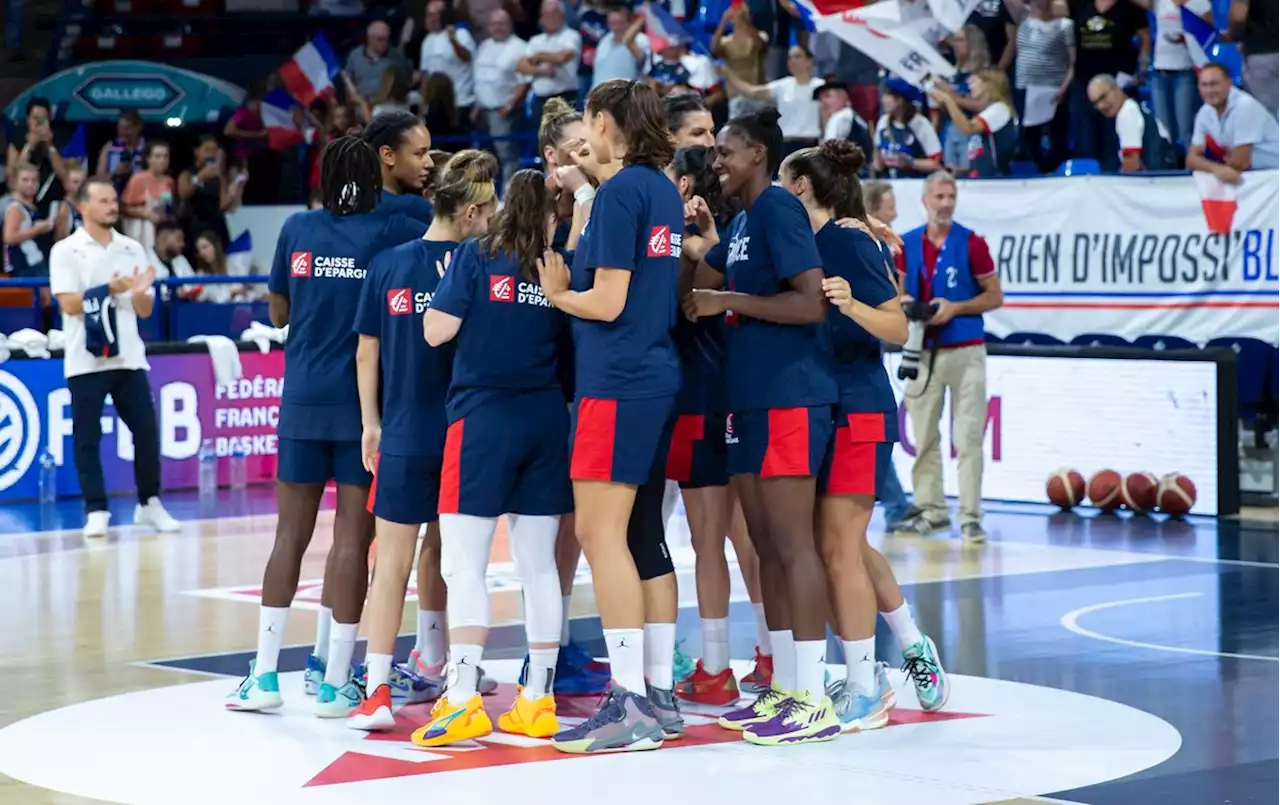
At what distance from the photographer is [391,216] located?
8109 mm

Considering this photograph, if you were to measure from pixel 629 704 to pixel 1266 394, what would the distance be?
9060 millimetres

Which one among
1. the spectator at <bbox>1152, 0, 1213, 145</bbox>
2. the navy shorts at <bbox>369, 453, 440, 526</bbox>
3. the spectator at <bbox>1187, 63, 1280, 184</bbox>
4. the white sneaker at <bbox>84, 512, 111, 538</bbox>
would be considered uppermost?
the spectator at <bbox>1152, 0, 1213, 145</bbox>

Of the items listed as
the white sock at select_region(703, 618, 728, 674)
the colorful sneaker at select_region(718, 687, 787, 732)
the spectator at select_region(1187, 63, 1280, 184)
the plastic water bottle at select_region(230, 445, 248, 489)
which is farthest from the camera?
the plastic water bottle at select_region(230, 445, 248, 489)

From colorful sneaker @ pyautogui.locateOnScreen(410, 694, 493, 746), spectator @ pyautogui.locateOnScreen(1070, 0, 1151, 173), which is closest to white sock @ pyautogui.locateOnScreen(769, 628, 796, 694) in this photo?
colorful sneaker @ pyautogui.locateOnScreen(410, 694, 493, 746)

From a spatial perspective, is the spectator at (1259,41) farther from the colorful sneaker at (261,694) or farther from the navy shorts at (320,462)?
the colorful sneaker at (261,694)

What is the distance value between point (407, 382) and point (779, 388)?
4.44ft

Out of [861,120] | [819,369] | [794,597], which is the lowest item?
[794,597]

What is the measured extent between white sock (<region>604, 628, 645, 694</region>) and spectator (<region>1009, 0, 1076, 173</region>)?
11659 millimetres

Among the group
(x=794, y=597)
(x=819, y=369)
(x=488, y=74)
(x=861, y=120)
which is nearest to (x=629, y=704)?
(x=794, y=597)

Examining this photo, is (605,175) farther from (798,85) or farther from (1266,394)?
(798,85)

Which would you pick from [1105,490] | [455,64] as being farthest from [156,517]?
[455,64]

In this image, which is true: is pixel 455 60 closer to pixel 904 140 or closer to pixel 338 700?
pixel 904 140

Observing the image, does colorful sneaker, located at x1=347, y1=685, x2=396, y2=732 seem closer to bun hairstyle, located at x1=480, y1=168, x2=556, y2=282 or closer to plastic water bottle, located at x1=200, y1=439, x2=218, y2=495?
bun hairstyle, located at x1=480, y1=168, x2=556, y2=282

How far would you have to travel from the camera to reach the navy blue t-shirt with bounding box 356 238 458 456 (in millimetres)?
7625
